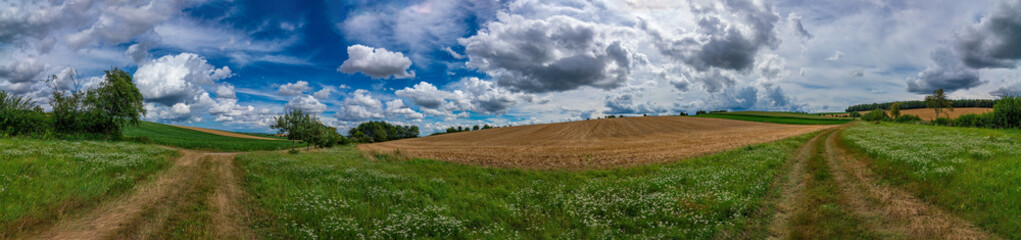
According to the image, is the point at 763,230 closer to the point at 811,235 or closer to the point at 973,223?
the point at 811,235

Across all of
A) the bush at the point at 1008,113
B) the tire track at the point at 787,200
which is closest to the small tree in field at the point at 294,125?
the tire track at the point at 787,200

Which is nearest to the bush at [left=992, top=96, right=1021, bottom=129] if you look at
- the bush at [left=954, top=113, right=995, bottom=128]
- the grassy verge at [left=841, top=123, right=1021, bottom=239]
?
the bush at [left=954, top=113, right=995, bottom=128]

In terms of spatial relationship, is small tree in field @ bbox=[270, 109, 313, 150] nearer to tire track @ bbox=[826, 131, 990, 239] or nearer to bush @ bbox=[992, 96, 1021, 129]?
tire track @ bbox=[826, 131, 990, 239]

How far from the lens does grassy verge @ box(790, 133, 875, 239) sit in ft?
29.6

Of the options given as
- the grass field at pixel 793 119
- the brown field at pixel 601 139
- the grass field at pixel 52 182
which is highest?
the grass field at pixel 793 119

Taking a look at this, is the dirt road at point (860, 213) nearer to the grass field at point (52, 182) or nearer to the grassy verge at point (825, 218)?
the grassy verge at point (825, 218)

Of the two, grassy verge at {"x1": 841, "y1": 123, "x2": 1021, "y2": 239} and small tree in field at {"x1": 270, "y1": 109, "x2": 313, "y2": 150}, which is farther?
small tree in field at {"x1": 270, "y1": 109, "x2": 313, "y2": 150}

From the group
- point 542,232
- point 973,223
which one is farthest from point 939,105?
point 542,232

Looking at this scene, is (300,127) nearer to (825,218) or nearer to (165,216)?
(165,216)

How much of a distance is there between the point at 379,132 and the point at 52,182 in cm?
10520

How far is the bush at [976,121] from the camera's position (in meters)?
43.2

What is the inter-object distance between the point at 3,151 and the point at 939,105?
149079 millimetres

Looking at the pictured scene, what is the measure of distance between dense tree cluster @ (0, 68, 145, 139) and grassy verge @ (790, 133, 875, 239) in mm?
57774

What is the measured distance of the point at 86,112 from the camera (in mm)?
43938
